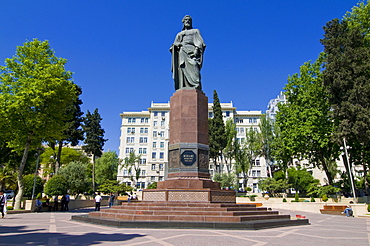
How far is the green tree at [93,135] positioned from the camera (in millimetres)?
47188

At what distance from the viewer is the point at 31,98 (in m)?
20.8

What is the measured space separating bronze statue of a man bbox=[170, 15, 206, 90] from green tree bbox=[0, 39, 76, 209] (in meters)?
10.9

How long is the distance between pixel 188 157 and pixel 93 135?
124 feet

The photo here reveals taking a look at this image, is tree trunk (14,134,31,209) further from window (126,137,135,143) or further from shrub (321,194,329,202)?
window (126,137,135,143)

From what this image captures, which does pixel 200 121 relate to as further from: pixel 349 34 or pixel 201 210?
pixel 349 34

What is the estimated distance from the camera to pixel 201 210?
10.9m

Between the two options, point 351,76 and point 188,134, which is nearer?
point 188,134

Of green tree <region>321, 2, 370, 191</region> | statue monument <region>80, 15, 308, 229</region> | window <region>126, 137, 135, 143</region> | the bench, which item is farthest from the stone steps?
window <region>126, 137, 135, 143</region>

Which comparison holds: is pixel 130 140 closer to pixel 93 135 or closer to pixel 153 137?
pixel 153 137

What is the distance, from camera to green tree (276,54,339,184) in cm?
2869

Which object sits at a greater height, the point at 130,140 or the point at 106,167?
the point at 130,140

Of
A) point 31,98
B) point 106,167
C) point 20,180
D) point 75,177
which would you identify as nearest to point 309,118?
point 31,98

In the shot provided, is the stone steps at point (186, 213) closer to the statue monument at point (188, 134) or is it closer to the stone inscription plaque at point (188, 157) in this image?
the statue monument at point (188, 134)

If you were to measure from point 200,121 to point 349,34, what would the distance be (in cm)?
2002
